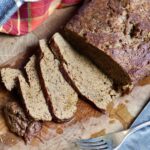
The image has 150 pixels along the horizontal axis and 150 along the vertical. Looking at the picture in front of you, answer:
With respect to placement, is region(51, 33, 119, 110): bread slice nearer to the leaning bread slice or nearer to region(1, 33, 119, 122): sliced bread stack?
region(1, 33, 119, 122): sliced bread stack

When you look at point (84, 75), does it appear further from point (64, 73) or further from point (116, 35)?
point (116, 35)

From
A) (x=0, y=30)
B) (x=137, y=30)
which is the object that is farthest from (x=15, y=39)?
(x=137, y=30)

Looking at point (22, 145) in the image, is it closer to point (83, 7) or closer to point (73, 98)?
point (73, 98)

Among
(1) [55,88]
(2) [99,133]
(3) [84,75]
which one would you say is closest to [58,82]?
(1) [55,88]

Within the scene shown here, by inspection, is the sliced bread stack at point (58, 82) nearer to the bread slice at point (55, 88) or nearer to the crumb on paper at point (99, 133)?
the bread slice at point (55, 88)

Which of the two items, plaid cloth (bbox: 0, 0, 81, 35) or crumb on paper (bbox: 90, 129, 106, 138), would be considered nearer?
crumb on paper (bbox: 90, 129, 106, 138)

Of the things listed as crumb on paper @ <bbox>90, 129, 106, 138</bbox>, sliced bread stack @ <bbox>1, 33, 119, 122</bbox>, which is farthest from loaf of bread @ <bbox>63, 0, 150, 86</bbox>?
crumb on paper @ <bbox>90, 129, 106, 138</bbox>
